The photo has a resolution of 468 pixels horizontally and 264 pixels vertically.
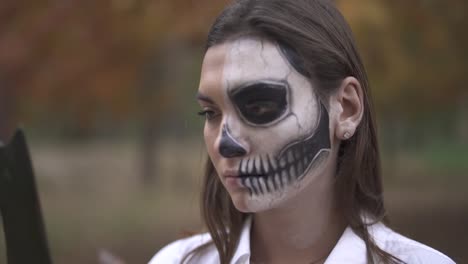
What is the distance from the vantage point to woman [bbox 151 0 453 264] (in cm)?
158

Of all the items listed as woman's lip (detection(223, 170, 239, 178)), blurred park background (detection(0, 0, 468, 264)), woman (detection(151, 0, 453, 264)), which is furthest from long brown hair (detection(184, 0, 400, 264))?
blurred park background (detection(0, 0, 468, 264))

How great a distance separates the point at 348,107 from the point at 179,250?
1.93ft

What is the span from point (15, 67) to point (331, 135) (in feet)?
10.1

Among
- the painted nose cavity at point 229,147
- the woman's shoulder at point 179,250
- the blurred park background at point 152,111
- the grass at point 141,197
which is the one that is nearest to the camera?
the painted nose cavity at point 229,147

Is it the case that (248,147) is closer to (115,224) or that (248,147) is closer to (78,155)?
(115,224)

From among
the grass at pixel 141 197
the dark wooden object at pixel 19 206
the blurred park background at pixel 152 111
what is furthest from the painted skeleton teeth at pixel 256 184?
the grass at pixel 141 197

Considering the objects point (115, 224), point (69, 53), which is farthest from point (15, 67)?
point (115, 224)

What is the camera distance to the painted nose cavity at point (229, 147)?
1561 millimetres

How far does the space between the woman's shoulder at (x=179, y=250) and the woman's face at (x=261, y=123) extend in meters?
0.30

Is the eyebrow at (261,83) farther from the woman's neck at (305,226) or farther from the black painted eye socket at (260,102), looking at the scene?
the woman's neck at (305,226)

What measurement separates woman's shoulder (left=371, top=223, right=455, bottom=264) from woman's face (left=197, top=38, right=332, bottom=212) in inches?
9.7

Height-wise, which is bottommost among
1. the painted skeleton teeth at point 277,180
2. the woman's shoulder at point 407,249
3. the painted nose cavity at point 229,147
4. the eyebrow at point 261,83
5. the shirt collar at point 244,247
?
the woman's shoulder at point 407,249

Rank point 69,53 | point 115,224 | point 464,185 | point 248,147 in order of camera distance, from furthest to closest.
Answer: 1. point 115,224
2. point 464,185
3. point 69,53
4. point 248,147

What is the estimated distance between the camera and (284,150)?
1.58m
